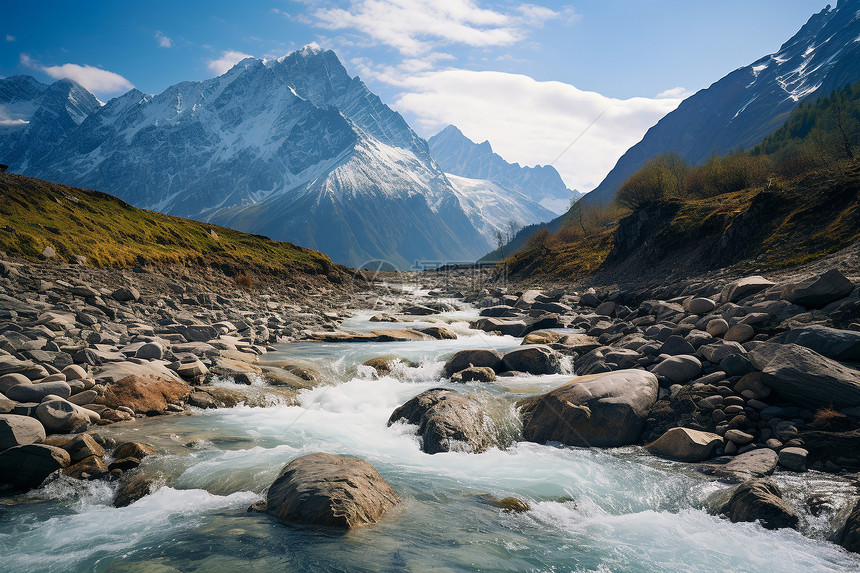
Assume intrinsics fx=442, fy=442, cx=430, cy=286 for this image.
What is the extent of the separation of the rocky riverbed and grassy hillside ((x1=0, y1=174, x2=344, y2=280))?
8.36 m

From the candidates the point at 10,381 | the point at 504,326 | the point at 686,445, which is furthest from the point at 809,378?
the point at 504,326

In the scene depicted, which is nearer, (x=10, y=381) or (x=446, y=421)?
(x=10, y=381)

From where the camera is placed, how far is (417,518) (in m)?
9.32

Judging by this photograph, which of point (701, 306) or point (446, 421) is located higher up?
point (701, 306)

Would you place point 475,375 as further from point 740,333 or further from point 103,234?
point 103,234

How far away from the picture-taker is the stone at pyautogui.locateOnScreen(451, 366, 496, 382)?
20.4 metres

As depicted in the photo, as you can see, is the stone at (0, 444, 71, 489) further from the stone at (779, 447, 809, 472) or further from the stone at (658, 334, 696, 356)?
the stone at (658, 334, 696, 356)

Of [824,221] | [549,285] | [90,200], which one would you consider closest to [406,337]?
[824,221]

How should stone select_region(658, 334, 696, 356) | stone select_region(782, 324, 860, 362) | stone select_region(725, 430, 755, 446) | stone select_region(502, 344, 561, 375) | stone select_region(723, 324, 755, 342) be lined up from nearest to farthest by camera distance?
stone select_region(725, 430, 755, 446) → stone select_region(782, 324, 860, 362) → stone select_region(723, 324, 755, 342) → stone select_region(658, 334, 696, 356) → stone select_region(502, 344, 561, 375)

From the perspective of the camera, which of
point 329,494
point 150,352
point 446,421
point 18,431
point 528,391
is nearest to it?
point 329,494

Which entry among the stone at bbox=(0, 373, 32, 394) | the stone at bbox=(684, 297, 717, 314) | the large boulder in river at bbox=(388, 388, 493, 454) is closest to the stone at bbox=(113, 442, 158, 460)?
the stone at bbox=(0, 373, 32, 394)

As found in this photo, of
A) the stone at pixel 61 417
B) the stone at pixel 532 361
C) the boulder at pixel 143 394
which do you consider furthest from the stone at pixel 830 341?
the stone at pixel 61 417

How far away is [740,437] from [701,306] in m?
15.0

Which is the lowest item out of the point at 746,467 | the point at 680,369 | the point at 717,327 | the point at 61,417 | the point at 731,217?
the point at 746,467
